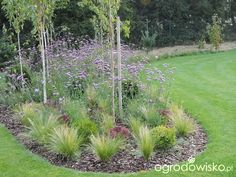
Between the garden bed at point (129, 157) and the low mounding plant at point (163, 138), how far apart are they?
0.32ft

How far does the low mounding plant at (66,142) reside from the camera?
5699 mm

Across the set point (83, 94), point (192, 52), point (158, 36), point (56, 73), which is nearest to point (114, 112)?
point (83, 94)

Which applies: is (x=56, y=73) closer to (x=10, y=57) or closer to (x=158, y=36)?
(x=10, y=57)

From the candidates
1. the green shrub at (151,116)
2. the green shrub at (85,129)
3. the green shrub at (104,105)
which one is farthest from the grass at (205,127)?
the green shrub at (104,105)

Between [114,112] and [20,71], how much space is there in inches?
164

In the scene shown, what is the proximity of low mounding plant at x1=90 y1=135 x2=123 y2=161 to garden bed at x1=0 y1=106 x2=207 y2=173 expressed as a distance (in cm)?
10

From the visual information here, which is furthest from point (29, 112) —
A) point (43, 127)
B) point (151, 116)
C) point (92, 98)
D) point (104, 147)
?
point (104, 147)

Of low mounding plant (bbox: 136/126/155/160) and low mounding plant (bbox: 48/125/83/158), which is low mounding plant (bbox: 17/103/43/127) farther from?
low mounding plant (bbox: 136/126/155/160)

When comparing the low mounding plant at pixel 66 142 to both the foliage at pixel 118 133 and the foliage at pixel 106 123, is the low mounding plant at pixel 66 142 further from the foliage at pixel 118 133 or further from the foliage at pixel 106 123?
the foliage at pixel 106 123

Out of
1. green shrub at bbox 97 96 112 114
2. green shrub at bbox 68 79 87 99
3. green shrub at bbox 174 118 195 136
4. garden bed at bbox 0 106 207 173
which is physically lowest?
garden bed at bbox 0 106 207 173

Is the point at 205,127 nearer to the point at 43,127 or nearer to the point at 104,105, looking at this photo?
the point at 104,105

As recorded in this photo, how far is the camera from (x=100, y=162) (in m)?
5.64

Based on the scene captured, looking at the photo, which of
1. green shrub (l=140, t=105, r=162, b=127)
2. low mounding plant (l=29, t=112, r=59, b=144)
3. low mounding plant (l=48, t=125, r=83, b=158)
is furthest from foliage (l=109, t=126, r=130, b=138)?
low mounding plant (l=29, t=112, r=59, b=144)

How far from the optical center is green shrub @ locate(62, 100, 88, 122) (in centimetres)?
698
